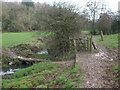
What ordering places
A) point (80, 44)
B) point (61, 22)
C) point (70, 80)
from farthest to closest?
point (61, 22)
point (80, 44)
point (70, 80)

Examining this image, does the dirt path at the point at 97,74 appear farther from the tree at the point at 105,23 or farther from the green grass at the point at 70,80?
the tree at the point at 105,23

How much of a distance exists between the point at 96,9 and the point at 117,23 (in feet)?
23.1

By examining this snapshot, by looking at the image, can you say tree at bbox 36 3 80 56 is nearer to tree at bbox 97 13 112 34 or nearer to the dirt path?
the dirt path

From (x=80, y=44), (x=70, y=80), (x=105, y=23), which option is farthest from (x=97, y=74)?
(x=105, y=23)

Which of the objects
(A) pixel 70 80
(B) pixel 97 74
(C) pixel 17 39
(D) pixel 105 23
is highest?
(D) pixel 105 23

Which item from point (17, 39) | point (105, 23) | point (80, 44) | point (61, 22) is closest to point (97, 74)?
point (80, 44)

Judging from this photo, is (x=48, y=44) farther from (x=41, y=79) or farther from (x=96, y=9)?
(x=96, y=9)

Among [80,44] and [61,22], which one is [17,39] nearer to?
[61,22]

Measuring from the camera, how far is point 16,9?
204 ft

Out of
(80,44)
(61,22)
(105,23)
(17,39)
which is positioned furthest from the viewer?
(105,23)

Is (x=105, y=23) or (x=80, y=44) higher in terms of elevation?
(x=105, y=23)

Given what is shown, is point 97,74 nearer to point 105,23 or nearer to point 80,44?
point 80,44

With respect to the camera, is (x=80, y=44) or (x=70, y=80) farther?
(x=80, y=44)

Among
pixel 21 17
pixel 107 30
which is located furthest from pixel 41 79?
pixel 21 17
